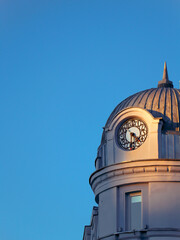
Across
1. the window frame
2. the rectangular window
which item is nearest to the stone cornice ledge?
the window frame

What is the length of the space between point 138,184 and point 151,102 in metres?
5.53

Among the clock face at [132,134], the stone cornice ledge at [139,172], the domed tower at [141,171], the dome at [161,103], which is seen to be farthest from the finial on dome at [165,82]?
the stone cornice ledge at [139,172]

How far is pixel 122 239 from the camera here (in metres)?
39.0

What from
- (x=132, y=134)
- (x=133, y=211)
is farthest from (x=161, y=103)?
(x=133, y=211)

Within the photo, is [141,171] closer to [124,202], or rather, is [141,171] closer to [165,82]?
[124,202]

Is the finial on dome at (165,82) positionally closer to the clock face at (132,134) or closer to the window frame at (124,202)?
the clock face at (132,134)

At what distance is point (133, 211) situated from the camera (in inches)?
1575

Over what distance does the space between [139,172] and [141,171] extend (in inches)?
6.3

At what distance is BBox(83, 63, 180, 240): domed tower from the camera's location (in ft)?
127

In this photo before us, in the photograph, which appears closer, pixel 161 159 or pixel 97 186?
pixel 161 159

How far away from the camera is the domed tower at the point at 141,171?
3872 centimetres

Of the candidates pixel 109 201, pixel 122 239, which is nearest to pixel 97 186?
pixel 109 201

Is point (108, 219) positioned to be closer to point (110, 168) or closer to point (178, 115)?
point (110, 168)

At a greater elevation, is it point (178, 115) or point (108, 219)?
point (178, 115)
